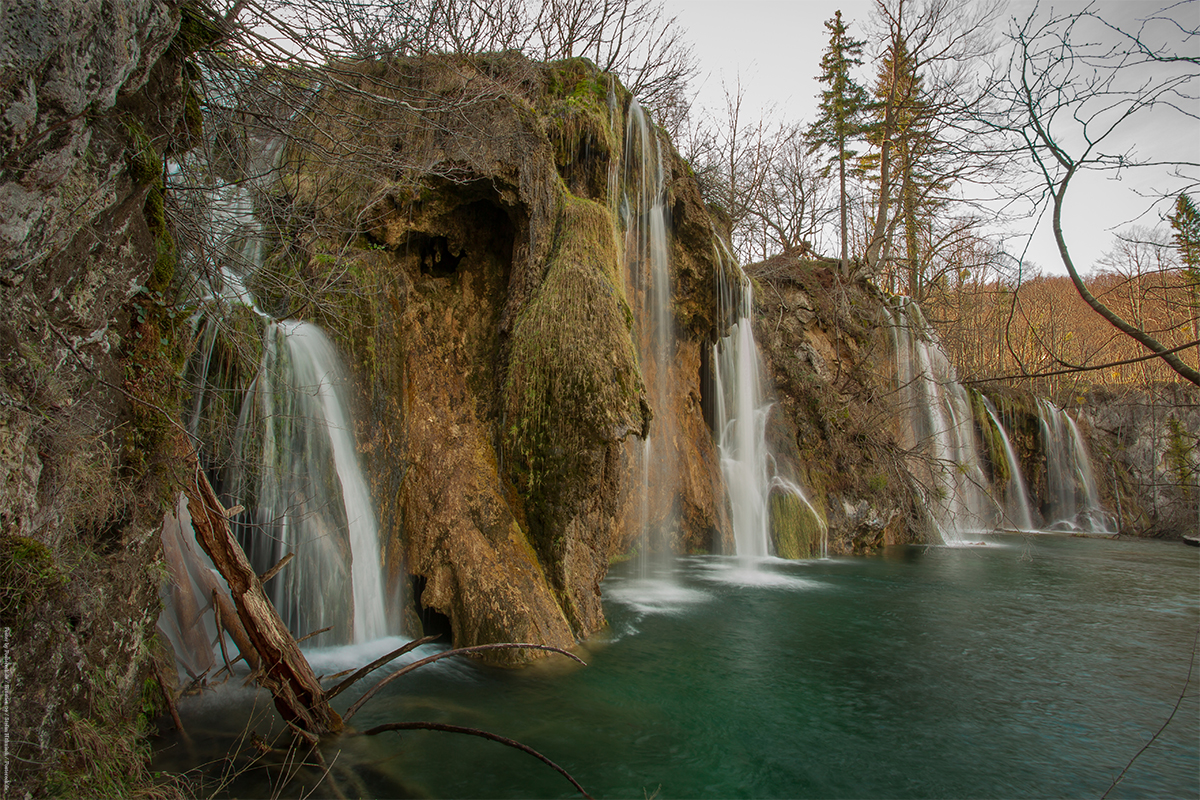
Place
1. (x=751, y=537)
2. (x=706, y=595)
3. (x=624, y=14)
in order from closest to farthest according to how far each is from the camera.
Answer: (x=706, y=595)
(x=751, y=537)
(x=624, y=14)

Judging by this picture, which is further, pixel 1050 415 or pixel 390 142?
pixel 1050 415

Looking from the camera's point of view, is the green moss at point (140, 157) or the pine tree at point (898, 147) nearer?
the green moss at point (140, 157)

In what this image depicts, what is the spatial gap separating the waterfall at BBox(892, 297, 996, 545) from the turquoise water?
7.63 meters

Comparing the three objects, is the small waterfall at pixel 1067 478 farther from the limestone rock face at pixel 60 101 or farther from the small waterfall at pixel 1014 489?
the limestone rock face at pixel 60 101

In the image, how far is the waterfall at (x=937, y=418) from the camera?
16.1 metres

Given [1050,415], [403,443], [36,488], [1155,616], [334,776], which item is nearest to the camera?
[36,488]

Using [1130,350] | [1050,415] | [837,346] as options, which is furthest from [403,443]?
[1130,350]

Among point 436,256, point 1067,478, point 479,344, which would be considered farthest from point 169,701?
point 1067,478

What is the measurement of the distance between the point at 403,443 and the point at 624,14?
13272mm

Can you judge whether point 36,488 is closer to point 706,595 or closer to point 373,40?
point 373,40

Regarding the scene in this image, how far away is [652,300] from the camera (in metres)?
11.0

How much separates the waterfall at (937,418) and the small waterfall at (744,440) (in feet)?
16.6

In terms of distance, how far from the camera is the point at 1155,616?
26.7ft

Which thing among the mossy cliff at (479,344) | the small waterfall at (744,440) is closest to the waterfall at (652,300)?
the small waterfall at (744,440)
